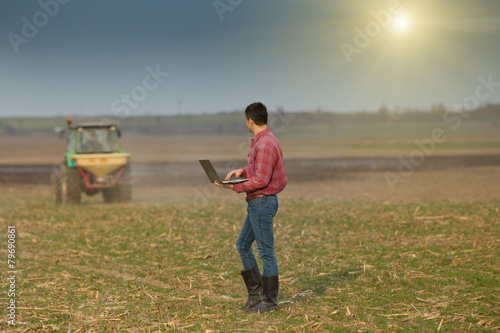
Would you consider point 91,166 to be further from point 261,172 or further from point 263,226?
point 261,172

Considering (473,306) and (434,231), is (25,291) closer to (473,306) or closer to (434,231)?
(473,306)

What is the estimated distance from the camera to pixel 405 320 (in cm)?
685

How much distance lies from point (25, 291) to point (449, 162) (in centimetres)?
3354

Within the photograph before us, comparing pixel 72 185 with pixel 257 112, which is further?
pixel 72 185

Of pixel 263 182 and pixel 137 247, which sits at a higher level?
pixel 263 182

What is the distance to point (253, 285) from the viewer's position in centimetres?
712

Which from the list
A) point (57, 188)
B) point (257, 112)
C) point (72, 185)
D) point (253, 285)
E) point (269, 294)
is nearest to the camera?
point (257, 112)

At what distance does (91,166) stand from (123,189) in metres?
1.50

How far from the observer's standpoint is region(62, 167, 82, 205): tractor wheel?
1842 centimetres

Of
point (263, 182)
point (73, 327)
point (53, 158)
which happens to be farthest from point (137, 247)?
point (53, 158)

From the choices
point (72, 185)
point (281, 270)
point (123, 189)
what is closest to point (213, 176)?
point (281, 270)

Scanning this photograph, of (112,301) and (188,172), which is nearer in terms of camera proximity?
(112,301)

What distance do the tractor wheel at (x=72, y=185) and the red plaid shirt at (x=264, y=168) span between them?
43.3 ft

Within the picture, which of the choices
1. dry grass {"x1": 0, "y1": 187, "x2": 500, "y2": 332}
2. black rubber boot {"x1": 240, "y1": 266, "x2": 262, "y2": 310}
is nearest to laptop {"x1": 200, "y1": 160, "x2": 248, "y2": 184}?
black rubber boot {"x1": 240, "y1": 266, "x2": 262, "y2": 310}
